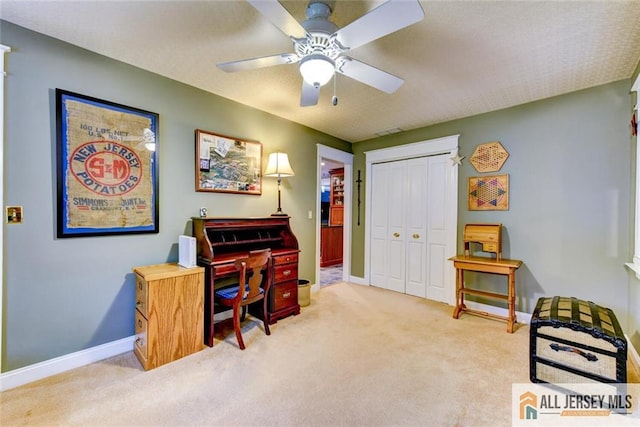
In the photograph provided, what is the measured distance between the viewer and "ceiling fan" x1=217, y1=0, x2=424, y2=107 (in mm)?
1309

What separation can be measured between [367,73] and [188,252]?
2059mm

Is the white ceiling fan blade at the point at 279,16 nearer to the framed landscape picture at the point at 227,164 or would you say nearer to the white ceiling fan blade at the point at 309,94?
the white ceiling fan blade at the point at 309,94

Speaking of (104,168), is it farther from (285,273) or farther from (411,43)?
(411,43)

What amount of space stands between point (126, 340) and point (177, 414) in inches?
44.0

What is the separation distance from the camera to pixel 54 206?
207 centimetres

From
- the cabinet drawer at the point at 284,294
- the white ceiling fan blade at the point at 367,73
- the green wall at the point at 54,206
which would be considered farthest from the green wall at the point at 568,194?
the green wall at the point at 54,206

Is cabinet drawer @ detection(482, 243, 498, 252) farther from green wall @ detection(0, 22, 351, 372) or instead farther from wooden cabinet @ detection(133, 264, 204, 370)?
green wall @ detection(0, 22, 351, 372)

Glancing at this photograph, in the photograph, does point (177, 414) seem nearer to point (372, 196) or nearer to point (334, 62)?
point (334, 62)

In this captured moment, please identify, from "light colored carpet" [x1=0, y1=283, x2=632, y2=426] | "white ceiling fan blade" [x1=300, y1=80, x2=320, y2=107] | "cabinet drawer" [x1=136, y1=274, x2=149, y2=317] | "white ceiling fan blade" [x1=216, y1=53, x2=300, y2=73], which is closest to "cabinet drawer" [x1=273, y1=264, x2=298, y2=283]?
"light colored carpet" [x1=0, y1=283, x2=632, y2=426]

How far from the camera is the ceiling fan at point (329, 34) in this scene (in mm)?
1309

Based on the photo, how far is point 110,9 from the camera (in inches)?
Answer: 67.6

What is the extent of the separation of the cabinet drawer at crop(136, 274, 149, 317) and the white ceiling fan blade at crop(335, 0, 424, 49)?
87.0 inches

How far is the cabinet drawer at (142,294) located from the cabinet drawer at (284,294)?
1224mm

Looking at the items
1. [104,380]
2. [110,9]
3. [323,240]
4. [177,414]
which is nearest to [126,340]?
[104,380]
